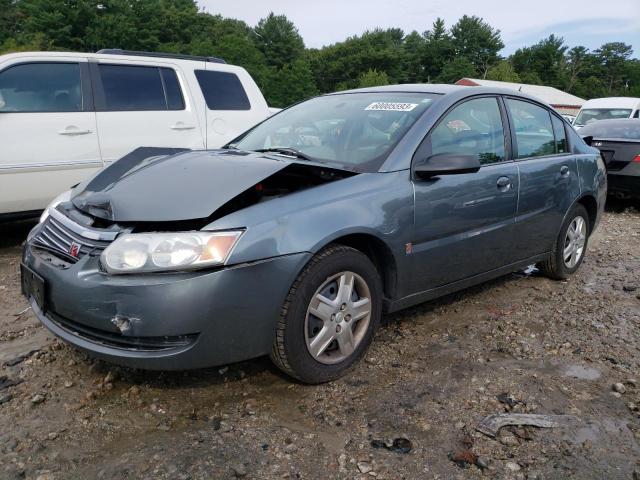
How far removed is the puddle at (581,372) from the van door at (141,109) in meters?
4.42

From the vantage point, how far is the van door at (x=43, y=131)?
4.86m

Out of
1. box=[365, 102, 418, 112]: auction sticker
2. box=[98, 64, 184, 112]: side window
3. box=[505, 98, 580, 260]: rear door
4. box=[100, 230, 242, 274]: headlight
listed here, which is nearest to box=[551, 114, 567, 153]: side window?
box=[505, 98, 580, 260]: rear door

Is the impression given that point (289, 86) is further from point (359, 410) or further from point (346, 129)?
point (359, 410)

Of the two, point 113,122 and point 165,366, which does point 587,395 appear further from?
point 113,122

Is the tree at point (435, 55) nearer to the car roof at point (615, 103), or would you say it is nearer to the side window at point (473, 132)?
the car roof at point (615, 103)

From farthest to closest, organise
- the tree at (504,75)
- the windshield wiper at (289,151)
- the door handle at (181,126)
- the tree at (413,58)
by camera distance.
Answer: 1. the tree at (413,58)
2. the tree at (504,75)
3. the door handle at (181,126)
4. the windshield wiper at (289,151)

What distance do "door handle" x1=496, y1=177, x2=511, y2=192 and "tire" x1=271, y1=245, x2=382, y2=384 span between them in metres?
1.23

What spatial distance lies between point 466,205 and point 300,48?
81.6 metres

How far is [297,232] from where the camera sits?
8.18ft

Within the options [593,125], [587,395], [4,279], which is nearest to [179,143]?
[4,279]

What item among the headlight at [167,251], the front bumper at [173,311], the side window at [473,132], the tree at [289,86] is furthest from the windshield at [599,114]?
the tree at [289,86]

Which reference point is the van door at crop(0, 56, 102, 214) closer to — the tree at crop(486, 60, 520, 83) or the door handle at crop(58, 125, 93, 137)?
the door handle at crop(58, 125, 93, 137)

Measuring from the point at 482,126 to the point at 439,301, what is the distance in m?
1.32

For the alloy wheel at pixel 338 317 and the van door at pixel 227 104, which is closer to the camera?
the alloy wheel at pixel 338 317
